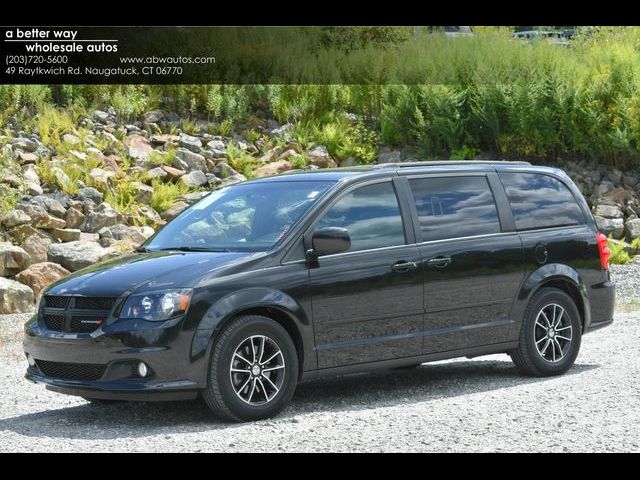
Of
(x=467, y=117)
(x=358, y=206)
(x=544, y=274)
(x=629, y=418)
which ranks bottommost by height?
(x=629, y=418)

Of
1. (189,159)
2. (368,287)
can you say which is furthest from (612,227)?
(368,287)

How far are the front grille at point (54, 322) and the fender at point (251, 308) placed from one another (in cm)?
111

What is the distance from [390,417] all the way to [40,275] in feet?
31.1

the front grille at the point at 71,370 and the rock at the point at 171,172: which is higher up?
the rock at the point at 171,172

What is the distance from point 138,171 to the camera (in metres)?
20.5

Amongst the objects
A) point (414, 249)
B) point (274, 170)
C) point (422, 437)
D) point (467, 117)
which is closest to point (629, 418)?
point (422, 437)

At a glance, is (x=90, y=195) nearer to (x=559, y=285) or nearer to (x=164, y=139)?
(x=164, y=139)

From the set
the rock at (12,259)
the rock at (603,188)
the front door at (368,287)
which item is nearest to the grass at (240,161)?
the rock at (12,259)

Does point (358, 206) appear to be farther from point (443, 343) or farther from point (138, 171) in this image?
point (138, 171)

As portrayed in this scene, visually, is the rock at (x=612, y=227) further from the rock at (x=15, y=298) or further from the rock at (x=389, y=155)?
the rock at (x=15, y=298)

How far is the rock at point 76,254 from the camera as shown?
55.8 feet

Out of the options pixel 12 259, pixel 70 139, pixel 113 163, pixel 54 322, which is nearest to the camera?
pixel 54 322

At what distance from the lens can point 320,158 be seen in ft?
71.7

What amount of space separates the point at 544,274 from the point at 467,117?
12899mm
